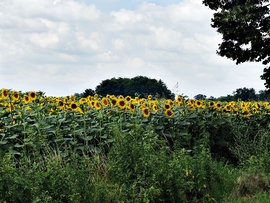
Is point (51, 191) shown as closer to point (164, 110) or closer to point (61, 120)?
point (61, 120)

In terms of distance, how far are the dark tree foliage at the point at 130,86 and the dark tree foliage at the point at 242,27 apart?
13.1 m

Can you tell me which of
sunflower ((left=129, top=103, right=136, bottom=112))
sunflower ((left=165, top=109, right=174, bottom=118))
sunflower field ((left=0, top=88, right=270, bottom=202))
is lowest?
sunflower field ((left=0, top=88, right=270, bottom=202))

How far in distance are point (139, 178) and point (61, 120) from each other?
2.37 metres

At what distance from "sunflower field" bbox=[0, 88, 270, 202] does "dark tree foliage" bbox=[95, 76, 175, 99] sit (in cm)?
2047

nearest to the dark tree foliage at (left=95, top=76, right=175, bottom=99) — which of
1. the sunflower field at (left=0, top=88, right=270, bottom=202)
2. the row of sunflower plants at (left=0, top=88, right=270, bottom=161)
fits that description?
the sunflower field at (left=0, top=88, right=270, bottom=202)

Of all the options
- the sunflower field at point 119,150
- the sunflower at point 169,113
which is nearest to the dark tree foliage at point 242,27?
the sunflower field at point 119,150

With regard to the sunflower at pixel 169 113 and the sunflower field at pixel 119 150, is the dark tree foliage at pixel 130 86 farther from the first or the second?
the sunflower at pixel 169 113

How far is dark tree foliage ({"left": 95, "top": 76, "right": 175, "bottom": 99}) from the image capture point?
32.0 metres

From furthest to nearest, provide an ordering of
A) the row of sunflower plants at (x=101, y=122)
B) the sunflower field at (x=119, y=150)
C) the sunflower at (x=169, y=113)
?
the sunflower at (x=169, y=113) → the row of sunflower plants at (x=101, y=122) → the sunflower field at (x=119, y=150)

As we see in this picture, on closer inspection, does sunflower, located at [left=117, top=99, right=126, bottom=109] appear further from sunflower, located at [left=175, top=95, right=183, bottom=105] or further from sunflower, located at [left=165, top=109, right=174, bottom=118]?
sunflower, located at [left=175, top=95, right=183, bottom=105]

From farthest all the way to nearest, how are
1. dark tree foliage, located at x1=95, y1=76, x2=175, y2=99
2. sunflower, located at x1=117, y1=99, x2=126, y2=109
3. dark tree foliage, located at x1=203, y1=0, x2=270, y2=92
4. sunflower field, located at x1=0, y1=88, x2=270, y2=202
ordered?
1. dark tree foliage, located at x1=95, y1=76, x2=175, y2=99
2. dark tree foliage, located at x1=203, y1=0, x2=270, y2=92
3. sunflower, located at x1=117, y1=99, x2=126, y2=109
4. sunflower field, located at x1=0, y1=88, x2=270, y2=202

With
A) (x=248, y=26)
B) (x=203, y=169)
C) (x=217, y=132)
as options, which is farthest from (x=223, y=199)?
(x=248, y=26)

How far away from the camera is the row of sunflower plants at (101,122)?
7648 millimetres

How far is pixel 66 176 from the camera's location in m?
5.77
